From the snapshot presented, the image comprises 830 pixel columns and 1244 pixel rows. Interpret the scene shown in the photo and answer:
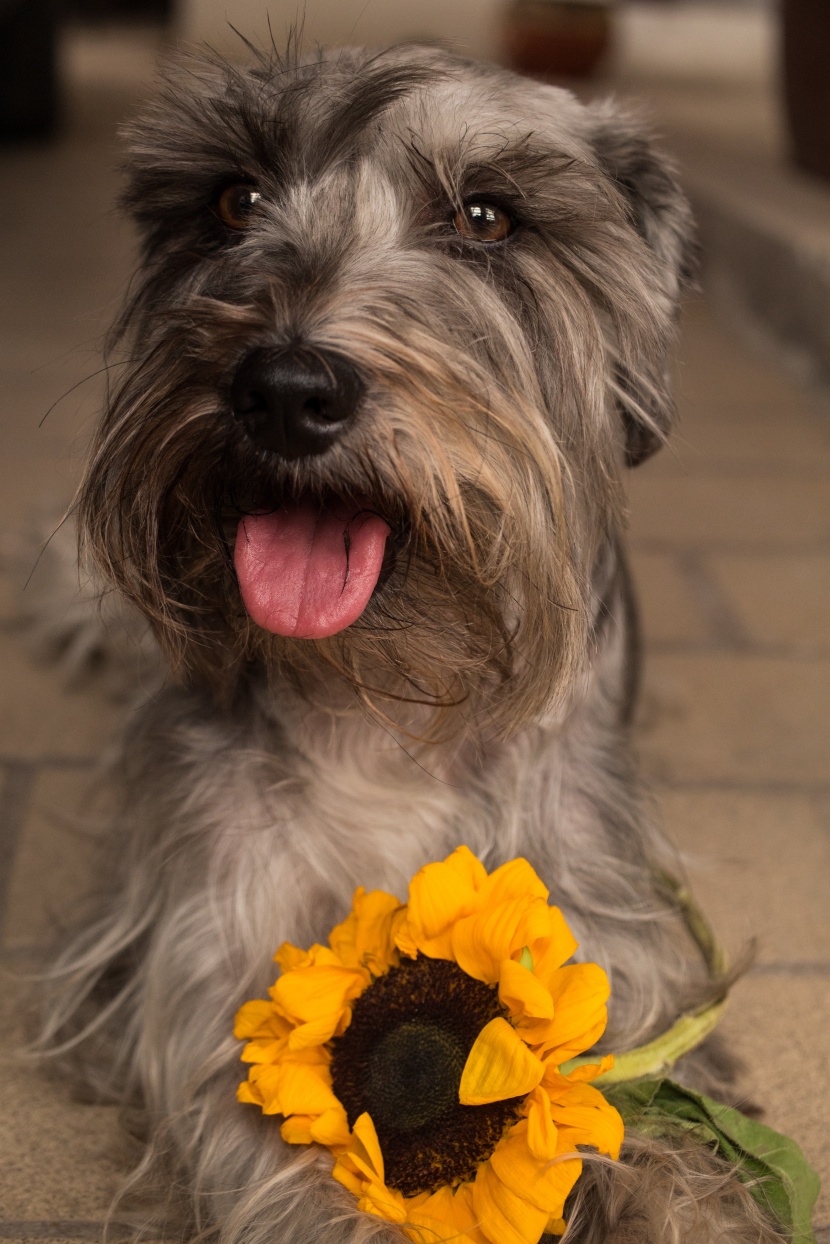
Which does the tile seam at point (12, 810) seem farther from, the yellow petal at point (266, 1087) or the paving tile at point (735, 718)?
the paving tile at point (735, 718)

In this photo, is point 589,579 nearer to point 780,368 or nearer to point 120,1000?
point 120,1000

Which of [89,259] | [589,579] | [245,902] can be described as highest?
[589,579]

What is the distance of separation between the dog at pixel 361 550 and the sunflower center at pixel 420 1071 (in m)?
0.10

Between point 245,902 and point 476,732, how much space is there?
0.36 meters

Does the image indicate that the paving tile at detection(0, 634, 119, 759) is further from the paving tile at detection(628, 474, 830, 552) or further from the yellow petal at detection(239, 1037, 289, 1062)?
the paving tile at detection(628, 474, 830, 552)

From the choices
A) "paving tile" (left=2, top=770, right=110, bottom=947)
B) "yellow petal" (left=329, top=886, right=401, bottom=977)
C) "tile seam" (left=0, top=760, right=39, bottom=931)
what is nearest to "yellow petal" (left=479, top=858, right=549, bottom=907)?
"yellow petal" (left=329, top=886, right=401, bottom=977)

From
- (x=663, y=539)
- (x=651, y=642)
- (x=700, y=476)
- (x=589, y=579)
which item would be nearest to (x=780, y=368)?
(x=700, y=476)

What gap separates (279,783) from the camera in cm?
185

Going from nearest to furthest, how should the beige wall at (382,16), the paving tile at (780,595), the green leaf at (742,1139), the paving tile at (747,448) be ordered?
the green leaf at (742,1139)
the paving tile at (780,595)
the paving tile at (747,448)
the beige wall at (382,16)

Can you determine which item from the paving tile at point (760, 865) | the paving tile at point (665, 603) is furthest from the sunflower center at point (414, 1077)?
the paving tile at point (665, 603)

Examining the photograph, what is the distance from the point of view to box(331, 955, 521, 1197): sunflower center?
1.49m

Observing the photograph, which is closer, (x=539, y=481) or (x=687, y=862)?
(x=539, y=481)

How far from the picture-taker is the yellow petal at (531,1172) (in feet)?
4.69

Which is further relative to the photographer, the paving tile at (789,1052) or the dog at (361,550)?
the paving tile at (789,1052)
